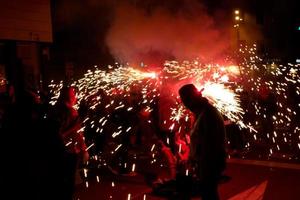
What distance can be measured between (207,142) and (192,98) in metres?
0.56

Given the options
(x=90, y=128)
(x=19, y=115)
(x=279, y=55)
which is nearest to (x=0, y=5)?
(x=90, y=128)

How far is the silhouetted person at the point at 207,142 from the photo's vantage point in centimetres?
501

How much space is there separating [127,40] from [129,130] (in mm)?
2307

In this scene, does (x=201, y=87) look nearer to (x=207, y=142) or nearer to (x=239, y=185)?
(x=239, y=185)

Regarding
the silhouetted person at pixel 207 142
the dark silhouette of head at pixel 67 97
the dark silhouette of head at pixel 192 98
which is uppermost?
the dark silhouette of head at pixel 67 97

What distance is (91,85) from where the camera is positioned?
13812 mm

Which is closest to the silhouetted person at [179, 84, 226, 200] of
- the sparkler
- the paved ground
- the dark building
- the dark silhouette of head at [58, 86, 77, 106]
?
the paved ground

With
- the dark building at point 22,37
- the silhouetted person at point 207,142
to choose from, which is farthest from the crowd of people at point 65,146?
the dark building at point 22,37

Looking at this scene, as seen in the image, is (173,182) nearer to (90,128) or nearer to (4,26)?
(90,128)

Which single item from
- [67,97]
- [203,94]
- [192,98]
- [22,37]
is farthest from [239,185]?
[22,37]

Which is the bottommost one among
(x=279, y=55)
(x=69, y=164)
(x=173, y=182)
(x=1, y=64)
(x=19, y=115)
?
(x=173, y=182)

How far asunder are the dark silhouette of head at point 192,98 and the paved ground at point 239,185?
7.52 ft

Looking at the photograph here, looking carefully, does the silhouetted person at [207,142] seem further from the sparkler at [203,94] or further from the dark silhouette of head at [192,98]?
the sparkler at [203,94]

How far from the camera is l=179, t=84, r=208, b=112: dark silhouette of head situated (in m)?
5.14
